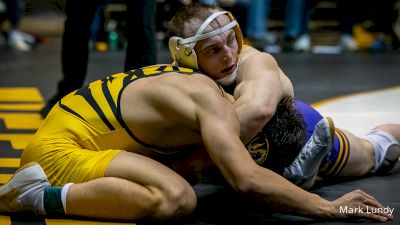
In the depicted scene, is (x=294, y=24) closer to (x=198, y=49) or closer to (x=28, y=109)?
(x=28, y=109)

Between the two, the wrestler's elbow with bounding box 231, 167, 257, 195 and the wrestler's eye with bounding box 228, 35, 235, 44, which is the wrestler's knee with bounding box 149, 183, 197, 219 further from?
the wrestler's eye with bounding box 228, 35, 235, 44

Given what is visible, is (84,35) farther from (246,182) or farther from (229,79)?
(246,182)


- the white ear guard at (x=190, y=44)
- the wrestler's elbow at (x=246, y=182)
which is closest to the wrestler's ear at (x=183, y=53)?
the white ear guard at (x=190, y=44)

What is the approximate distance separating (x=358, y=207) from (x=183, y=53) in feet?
2.86

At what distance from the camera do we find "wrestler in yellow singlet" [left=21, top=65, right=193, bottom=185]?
2719 millimetres

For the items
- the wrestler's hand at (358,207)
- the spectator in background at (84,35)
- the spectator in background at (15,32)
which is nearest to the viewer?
the wrestler's hand at (358,207)

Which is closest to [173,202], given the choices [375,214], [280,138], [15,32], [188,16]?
[280,138]

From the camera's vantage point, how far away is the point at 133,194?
2578mm

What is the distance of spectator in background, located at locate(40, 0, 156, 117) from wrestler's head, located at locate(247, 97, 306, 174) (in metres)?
1.49

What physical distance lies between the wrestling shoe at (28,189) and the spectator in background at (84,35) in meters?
1.66

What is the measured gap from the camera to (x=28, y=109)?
502 cm

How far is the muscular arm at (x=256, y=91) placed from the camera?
111 inches

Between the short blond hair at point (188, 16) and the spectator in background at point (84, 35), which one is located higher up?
the short blond hair at point (188, 16)

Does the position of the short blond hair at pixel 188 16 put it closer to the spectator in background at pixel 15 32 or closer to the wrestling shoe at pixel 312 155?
the wrestling shoe at pixel 312 155
